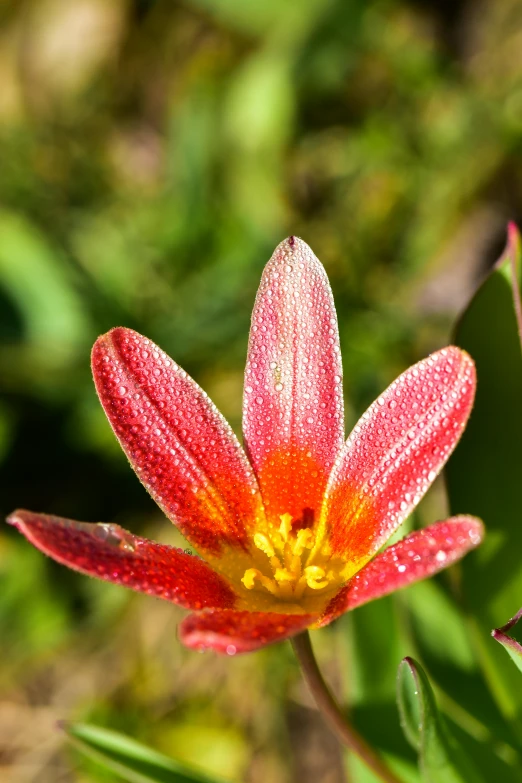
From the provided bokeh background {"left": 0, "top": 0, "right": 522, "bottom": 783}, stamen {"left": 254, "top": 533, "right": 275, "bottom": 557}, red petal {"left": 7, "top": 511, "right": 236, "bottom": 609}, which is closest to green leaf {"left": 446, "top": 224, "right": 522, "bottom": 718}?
stamen {"left": 254, "top": 533, "right": 275, "bottom": 557}

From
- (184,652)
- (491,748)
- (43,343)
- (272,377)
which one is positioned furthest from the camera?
(43,343)

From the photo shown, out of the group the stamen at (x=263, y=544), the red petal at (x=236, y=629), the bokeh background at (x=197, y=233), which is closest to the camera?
the red petal at (x=236, y=629)

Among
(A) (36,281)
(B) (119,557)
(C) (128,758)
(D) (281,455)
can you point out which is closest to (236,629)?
(B) (119,557)

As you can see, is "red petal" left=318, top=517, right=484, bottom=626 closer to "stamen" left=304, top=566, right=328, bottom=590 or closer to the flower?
the flower

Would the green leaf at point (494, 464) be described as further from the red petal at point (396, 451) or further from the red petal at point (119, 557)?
the red petal at point (119, 557)

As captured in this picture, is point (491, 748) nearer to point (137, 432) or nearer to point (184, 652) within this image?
point (137, 432)

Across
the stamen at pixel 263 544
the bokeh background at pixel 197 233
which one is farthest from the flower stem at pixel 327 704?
the bokeh background at pixel 197 233

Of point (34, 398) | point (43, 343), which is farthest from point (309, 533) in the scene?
point (43, 343)
